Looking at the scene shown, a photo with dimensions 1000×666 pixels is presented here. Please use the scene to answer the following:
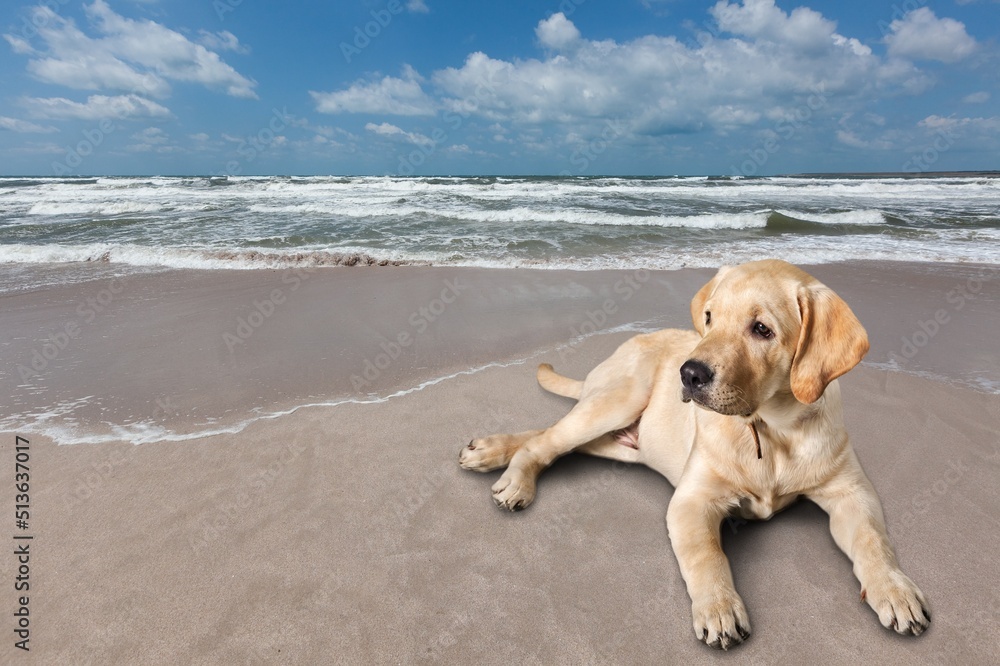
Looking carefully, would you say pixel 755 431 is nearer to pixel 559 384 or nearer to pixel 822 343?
pixel 822 343

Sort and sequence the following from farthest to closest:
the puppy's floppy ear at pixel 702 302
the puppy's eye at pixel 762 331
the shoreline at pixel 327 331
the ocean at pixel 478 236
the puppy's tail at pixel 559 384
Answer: the ocean at pixel 478 236 → the shoreline at pixel 327 331 → the puppy's tail at pixel 559 384 → the puppy's floppy ear at pixel 702 302 → the puppy's eye at pixel 762 331

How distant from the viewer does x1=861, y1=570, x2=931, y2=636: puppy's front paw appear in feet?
6.10

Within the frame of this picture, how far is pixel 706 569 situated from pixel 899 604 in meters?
0.67

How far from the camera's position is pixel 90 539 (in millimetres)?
2336

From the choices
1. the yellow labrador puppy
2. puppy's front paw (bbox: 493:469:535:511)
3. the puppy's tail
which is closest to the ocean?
the puppy's tail

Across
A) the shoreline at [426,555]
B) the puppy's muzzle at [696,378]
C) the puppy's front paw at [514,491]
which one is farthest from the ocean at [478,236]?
the puppy's muzzle at [696,378]

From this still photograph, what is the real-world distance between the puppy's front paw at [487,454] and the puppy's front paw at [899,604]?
1700 mm

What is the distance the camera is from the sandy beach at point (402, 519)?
6.21 ft

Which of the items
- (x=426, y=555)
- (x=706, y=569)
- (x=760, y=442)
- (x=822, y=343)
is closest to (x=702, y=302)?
(x=822, y=343)

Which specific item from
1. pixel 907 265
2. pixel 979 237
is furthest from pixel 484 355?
pixel 979 237

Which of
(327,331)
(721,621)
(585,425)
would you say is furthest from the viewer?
(327,331)

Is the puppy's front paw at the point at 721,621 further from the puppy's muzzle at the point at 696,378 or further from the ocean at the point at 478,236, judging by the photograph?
the ocean at the point at 478,236

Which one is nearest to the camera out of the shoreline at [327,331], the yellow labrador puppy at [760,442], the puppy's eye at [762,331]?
the yellow labrador puppy at [760,442]

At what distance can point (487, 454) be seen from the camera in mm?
2914
